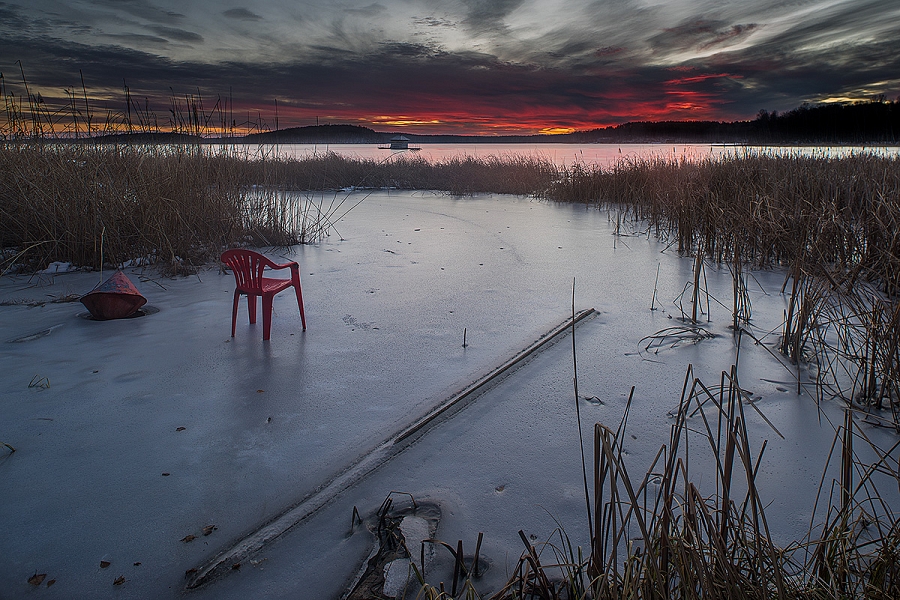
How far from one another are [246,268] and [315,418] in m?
1.27

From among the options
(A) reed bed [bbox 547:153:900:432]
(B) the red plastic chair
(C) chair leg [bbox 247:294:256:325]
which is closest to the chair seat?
(B) the red plastic chair

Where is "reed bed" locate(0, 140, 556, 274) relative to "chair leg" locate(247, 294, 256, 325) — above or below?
above

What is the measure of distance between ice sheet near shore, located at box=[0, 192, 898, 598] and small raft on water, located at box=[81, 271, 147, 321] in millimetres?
132

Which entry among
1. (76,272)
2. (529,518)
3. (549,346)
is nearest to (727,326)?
(549,346)

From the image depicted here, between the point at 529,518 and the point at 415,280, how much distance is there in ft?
10.9

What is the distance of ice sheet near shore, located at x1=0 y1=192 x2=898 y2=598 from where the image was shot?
156 centimetres

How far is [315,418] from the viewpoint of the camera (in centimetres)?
233

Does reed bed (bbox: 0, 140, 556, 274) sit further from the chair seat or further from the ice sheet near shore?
the chair seat

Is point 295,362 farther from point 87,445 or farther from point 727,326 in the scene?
point 727,326

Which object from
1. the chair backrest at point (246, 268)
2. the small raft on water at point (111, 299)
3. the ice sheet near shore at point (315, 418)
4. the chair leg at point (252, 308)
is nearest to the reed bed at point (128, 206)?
the ice sheet near shore at point (315, 418)

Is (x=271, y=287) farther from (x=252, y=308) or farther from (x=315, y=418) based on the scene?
(x=315, y=418)

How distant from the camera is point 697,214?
620 centimetres

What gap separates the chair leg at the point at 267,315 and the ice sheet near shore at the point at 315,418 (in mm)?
103

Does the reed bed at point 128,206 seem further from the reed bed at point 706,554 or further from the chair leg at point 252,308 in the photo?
the reed bed at point 706,554
